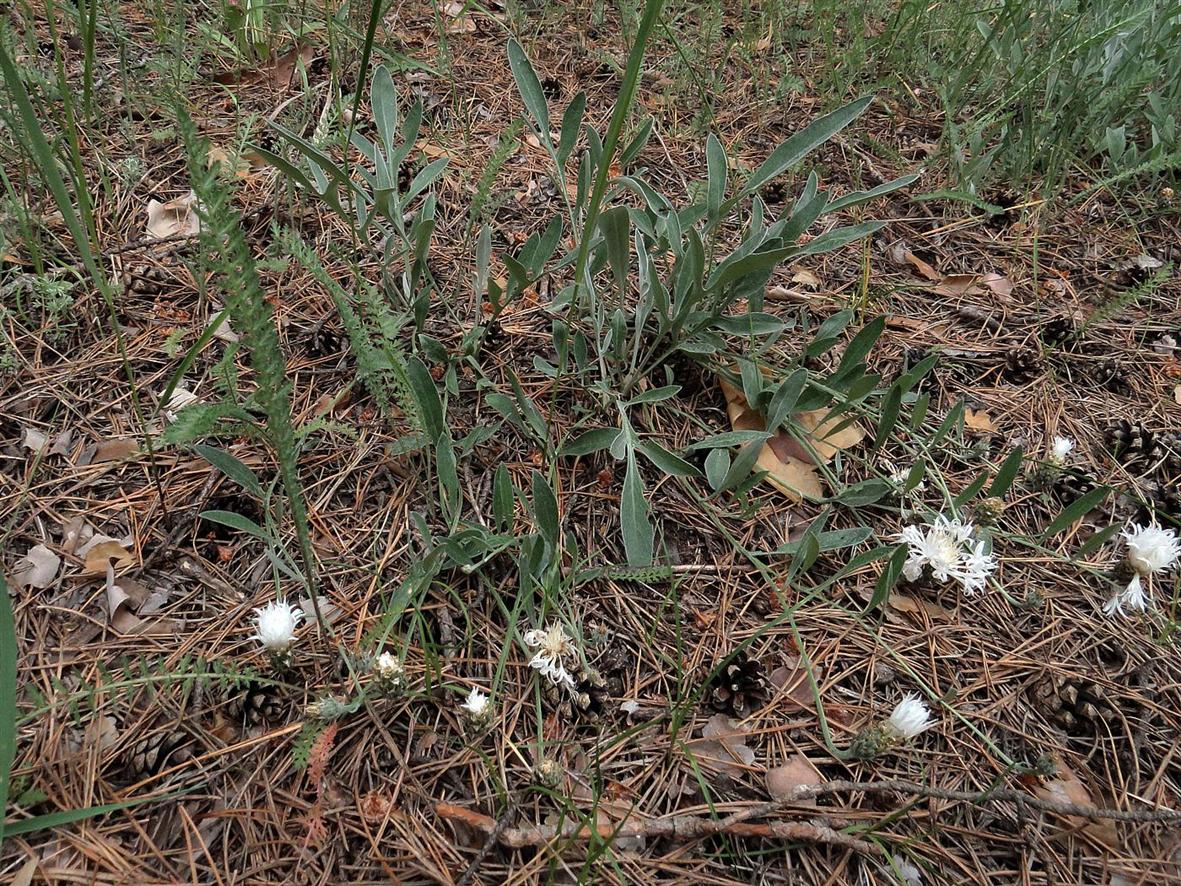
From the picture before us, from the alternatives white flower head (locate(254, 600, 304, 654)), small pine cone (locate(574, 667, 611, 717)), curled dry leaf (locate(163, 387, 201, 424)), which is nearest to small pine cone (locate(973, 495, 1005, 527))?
small pine cone (locate(574, 667, 611, 717))

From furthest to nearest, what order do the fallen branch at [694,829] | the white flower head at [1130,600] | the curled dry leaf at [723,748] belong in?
1. the white flower head at [1130,600]
2. the curled dry leaf at [723,748]
3. the fallen branch at [694,829]

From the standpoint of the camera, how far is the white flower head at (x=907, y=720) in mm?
1179

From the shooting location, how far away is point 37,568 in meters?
1.30

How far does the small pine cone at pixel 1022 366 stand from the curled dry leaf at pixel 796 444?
0.49 meters

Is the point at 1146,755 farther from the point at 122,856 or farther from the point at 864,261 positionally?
the point at 122,856

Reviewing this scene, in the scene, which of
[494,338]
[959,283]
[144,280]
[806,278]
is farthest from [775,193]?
[144,280]

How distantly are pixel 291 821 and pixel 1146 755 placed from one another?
1376 millimetres

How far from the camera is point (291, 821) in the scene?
3.56 feet

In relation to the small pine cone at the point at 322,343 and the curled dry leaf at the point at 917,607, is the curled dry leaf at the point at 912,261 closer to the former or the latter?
the curled dry leaf at the point at 917,607

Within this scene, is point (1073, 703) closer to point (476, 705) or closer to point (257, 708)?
point (476, 705)

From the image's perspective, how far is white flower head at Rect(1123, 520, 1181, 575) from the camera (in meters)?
1.39

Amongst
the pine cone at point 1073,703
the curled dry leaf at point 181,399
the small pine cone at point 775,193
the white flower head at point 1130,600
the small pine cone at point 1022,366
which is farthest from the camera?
the small pine cone at point 775,193

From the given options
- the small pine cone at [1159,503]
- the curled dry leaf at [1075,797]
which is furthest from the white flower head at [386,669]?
the small pine cone at [1159,503]

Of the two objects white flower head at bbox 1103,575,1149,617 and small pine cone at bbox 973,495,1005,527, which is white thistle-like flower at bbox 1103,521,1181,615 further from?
small pine cone at bbox 973,495,1005,527
